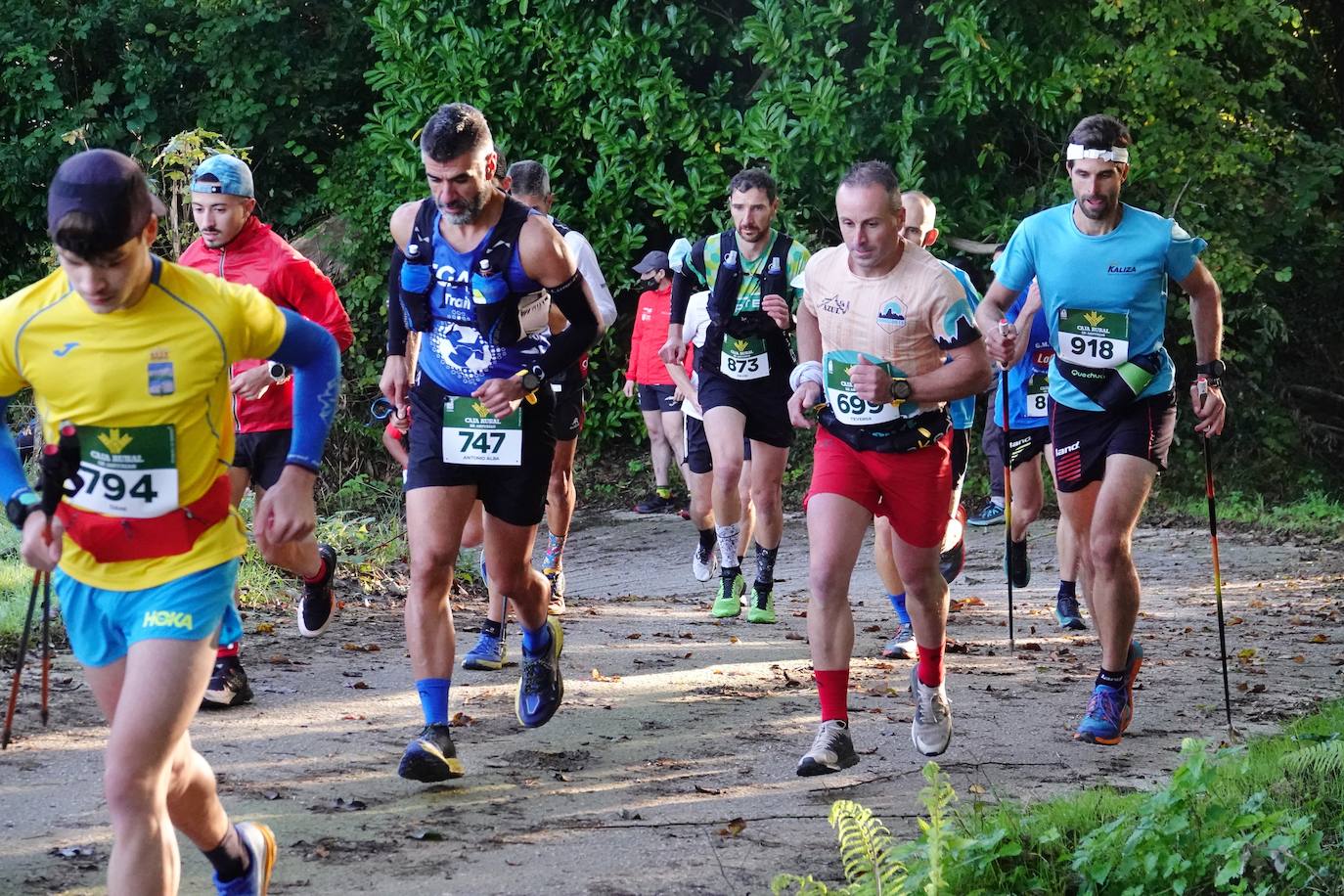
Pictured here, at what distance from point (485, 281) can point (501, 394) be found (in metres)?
0.41

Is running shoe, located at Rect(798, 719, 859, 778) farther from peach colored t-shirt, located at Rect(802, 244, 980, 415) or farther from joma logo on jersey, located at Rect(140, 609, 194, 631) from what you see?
joma logo on jersey, located at Rect(140, 609, 194, 631)

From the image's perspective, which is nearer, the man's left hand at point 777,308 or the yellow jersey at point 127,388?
the yellow jersey at point 127,388

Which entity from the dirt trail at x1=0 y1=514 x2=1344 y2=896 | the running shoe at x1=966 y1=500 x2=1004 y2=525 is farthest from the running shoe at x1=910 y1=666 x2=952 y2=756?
the running shoe at x1=966 y1=500 x2=1004 y2=525

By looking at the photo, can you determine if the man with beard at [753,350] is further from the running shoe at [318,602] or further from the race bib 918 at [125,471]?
the race bib 918 at [125,471]

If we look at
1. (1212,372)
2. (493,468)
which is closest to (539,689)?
(493,468)

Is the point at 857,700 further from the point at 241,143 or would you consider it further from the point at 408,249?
the point at 241,143

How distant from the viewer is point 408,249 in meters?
5.96

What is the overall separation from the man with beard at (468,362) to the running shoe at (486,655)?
178 cm

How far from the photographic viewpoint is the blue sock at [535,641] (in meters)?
6.48

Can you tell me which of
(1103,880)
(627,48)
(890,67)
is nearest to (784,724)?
(1103,880)

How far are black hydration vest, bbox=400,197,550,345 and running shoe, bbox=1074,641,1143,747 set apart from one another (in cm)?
270

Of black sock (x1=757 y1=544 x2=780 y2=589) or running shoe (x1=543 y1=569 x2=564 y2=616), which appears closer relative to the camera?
black sock (x1=757 y1=544 x2=780 y2=589)

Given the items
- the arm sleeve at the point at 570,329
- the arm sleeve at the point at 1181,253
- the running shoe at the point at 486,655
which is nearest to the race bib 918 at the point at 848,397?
the arm sleeve at the point at 570,329

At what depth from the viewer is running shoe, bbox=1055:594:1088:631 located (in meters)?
9.38
